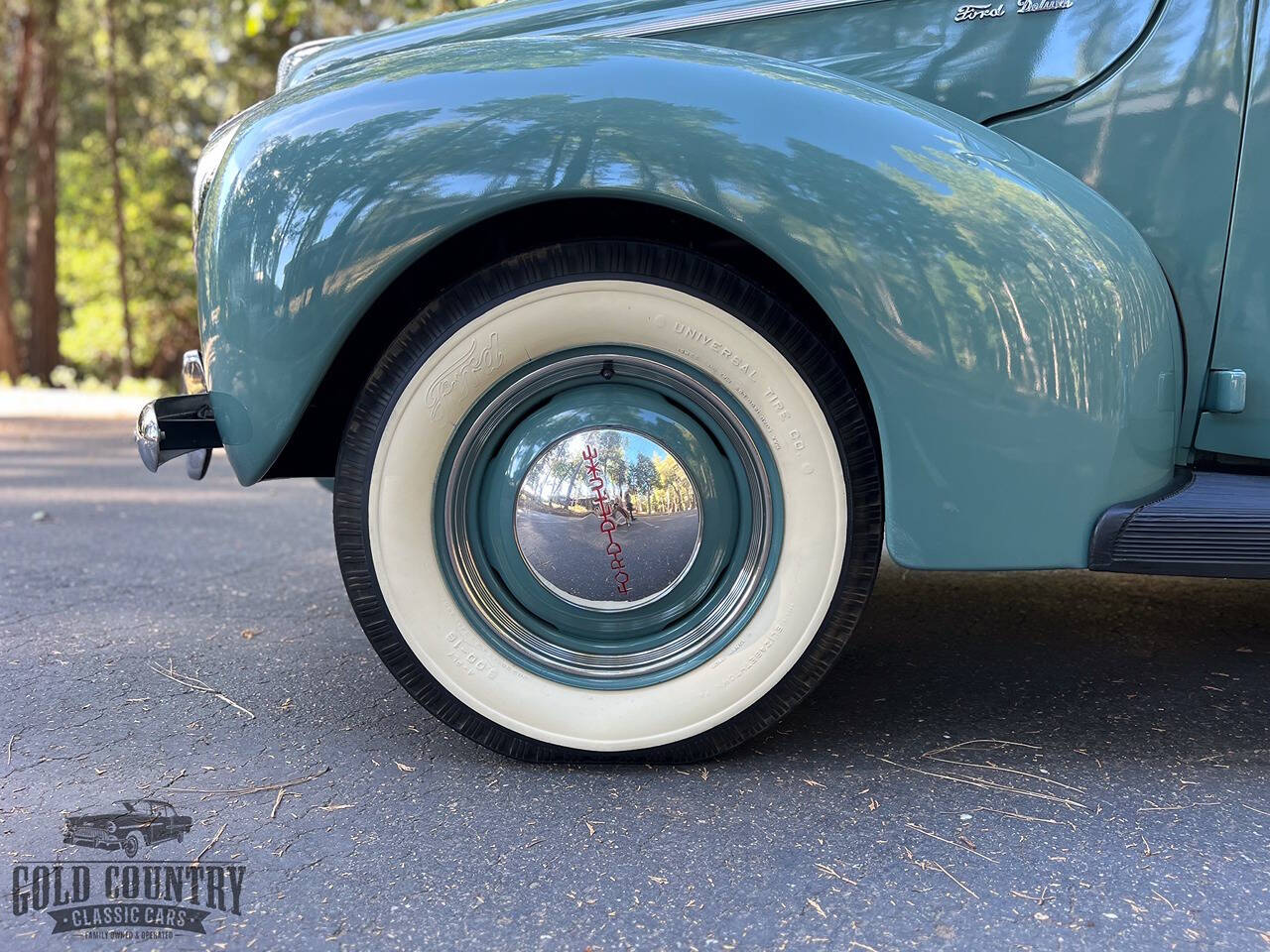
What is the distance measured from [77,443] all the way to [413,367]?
19.7 ft

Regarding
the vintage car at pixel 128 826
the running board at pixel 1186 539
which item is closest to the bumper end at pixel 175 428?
the vintage car at pixel 128 826

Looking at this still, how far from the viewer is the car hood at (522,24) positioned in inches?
71.2

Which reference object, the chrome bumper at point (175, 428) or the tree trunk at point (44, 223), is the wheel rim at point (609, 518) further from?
the tree trunk at point (44, 223)

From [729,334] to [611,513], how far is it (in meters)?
0.35

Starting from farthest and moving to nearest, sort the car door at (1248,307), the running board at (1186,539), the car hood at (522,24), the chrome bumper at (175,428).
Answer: the car hood at (522,24)
the chrome bumper at (175,428)
the car door at (1248,307)
the running board at (1186,539)

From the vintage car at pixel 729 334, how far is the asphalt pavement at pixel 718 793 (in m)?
0.18

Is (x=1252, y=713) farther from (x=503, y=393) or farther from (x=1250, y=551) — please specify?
(x=503, y=393)

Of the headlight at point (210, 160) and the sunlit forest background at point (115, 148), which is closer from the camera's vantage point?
the headlight at point (210, 160)

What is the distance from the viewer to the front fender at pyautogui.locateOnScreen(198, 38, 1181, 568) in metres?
1.44

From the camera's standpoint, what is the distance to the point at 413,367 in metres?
1.57

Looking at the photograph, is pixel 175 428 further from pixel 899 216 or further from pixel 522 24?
pixel 899 216

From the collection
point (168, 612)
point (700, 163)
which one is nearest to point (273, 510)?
point (168, 612)

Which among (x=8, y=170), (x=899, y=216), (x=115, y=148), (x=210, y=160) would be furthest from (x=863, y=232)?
(x=8, y=170)

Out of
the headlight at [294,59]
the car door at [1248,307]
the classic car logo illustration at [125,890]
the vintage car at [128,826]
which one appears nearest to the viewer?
the classic car logo illustration at [125,890]
